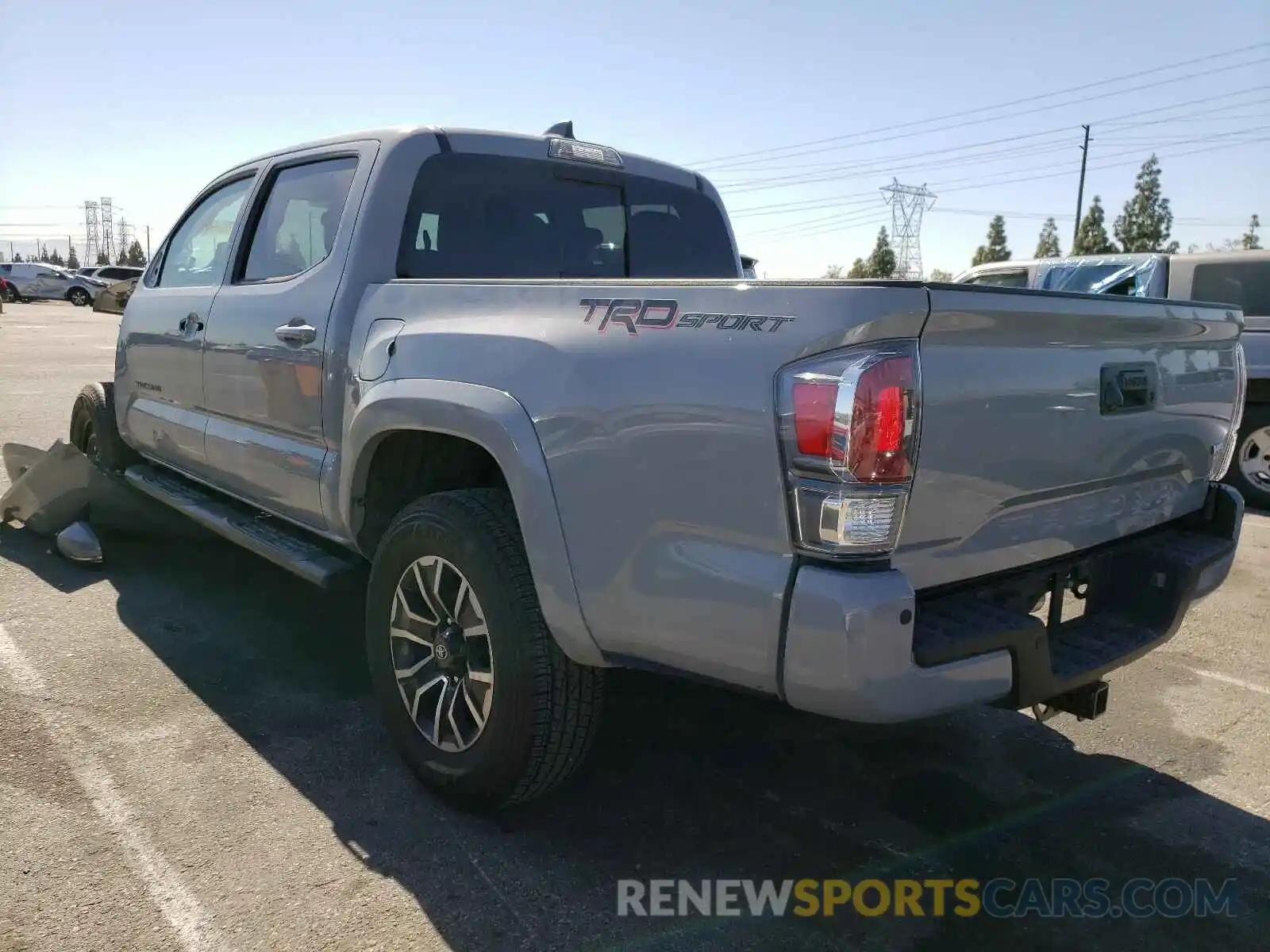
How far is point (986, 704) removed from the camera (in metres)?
2.27

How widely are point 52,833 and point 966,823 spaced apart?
2.62m

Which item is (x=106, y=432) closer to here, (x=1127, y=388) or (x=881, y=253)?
(x=1127, y=388)

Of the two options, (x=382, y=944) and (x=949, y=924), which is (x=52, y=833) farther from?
(x=949, y=924)

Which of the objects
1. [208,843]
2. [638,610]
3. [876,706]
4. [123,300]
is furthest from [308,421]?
[123,300]

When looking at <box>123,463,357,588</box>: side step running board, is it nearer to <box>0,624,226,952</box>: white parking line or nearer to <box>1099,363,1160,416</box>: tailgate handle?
<box>0,624,226,952</box>: white parking line

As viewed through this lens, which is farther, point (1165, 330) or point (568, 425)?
point (1165, 330)

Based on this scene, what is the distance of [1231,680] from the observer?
4.16m

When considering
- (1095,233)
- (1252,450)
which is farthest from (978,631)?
(1095,233)

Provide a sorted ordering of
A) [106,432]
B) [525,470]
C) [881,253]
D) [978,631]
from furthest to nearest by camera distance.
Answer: [881,253] < [106,432] < [525,470] < [978,631]

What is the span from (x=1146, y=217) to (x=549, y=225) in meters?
82.3

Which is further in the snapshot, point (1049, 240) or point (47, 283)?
point (1049, 240)

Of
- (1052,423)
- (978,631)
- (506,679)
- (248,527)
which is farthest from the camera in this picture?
(248,527)

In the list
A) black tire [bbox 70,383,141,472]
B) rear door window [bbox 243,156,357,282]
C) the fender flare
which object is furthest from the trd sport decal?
black tire [bbox 70,383,141,472]

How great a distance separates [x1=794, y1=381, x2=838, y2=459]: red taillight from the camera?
1980 mm
